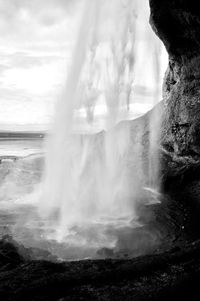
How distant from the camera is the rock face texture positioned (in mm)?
20781

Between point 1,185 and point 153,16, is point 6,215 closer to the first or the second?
point 1,185

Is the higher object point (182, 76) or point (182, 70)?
point (182, 70)

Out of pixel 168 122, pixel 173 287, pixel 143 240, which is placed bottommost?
pixel 143 240

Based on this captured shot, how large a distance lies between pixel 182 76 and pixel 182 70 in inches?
21.6

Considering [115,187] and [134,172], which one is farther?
[134,172]

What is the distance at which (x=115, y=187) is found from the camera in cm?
2423

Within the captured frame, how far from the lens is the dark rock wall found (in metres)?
20.7

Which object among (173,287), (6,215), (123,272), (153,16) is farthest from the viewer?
(153,16)

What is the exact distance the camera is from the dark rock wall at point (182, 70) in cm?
2070

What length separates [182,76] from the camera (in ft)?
84.8

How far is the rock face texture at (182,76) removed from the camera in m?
20.8

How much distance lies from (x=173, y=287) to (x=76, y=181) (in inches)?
698

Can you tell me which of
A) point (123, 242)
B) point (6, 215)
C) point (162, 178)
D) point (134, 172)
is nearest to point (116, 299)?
point (123, 242)

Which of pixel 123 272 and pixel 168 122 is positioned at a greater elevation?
pixel 168 122
